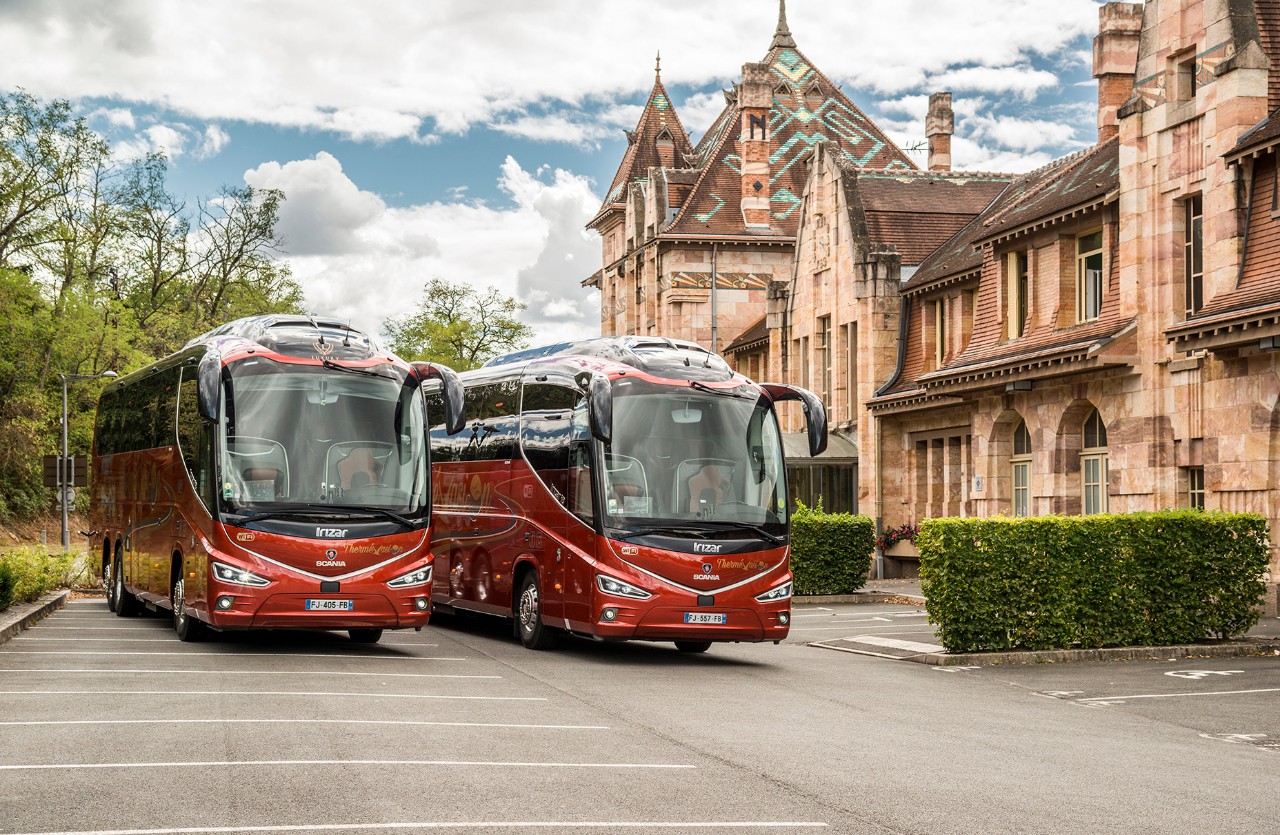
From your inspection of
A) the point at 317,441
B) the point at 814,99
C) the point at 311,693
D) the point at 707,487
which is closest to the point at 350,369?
the point at 317,441

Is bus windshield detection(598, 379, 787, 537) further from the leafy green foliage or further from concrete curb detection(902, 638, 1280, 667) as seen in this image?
the leafy green foliage

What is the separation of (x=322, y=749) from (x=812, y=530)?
21615mm

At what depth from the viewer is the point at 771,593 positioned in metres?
18.5

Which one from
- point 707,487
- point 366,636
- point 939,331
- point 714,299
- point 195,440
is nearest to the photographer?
point 707,487

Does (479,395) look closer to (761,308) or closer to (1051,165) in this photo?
(1051,165)

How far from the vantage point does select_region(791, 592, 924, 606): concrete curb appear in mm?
30938

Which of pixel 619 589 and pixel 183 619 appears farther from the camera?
pixel 183 619

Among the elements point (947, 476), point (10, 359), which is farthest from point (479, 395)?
point (10, 359)

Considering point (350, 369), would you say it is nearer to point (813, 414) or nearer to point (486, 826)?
point (813, 414)

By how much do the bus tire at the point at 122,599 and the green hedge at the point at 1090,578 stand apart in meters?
13.0

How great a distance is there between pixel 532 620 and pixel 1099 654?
715 centimetres

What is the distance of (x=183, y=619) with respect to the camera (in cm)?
1989

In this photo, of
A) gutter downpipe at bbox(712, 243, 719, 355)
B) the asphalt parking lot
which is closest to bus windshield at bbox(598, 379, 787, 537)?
the asphalt parking lot

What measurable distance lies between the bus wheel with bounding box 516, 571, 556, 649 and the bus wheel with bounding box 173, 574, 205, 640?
4.07 metres
